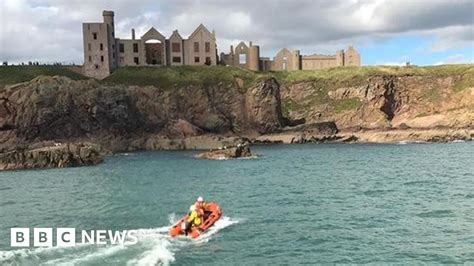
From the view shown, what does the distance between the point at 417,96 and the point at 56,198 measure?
406ft

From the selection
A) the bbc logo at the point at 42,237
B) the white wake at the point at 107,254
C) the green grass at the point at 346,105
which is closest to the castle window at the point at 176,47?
the green grass at the point at 346,105

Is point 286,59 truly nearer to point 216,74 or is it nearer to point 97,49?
point 216,74

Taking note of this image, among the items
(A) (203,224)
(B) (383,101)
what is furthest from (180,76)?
(A) (203,224)

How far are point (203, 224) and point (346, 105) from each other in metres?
122

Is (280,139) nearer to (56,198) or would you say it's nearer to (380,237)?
(56,198)

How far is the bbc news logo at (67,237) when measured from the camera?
3122 centimetres

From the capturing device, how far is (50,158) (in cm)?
8388

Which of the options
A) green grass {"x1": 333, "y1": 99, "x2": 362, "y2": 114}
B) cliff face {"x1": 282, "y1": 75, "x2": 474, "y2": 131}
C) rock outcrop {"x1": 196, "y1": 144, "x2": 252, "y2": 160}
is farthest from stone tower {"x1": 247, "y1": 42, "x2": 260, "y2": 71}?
rock outcrop {"x1": 196, "y1": 144, "x2": 252, "y2": 160}

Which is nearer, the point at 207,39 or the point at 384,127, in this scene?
the point at 384,127

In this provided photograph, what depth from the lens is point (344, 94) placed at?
15538cm

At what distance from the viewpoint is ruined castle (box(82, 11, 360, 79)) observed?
477ft

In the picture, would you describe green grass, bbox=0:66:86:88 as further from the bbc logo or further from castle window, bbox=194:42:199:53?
the bbc logo

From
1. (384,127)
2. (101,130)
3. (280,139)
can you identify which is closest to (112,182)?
(101,130)

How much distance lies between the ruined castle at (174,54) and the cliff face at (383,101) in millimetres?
17964
